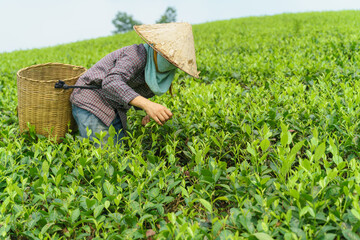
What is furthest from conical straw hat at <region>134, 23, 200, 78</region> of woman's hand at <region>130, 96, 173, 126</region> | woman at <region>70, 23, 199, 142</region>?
woman's hand at <region>130, 96, 173, 126</region>

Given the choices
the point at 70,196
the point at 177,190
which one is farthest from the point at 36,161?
the point at 177,190

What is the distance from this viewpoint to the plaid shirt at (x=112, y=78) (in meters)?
2.68

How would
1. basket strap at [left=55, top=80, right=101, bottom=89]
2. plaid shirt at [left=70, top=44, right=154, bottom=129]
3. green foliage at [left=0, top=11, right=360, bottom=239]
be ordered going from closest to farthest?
green foliage at [left=0, top=11, right=360, bottom=239]
plaid shirt at [left=70, top=44, right=154, bottom=129]
basket strap at [left=55, top=80, right=101, bottom=89]

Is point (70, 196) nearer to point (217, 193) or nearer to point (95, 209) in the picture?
point (95, 209)

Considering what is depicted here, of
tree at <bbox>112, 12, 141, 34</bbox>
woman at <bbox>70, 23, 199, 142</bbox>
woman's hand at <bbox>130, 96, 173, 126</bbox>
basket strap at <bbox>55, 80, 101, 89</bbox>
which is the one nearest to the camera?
woman's hand at <bbox>130, 96, 173, 126</bbox>

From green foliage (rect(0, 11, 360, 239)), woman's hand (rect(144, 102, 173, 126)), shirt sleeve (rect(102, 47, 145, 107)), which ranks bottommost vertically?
green foliage (rect(0, 11, 360, 239))

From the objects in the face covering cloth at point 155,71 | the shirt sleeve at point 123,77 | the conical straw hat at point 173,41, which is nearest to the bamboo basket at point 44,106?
the shirt sleeve at point 123,77

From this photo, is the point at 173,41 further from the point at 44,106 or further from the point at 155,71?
the point at 44,106

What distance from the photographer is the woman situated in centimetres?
250

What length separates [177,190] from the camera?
2.00m

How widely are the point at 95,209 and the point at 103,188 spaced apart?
0.27 m

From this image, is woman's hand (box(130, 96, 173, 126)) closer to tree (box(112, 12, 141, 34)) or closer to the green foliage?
the green foliage

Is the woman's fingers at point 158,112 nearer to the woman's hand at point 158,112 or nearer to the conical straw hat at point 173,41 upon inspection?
the woman's hand at point 158,112

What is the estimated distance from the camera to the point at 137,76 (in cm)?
289
